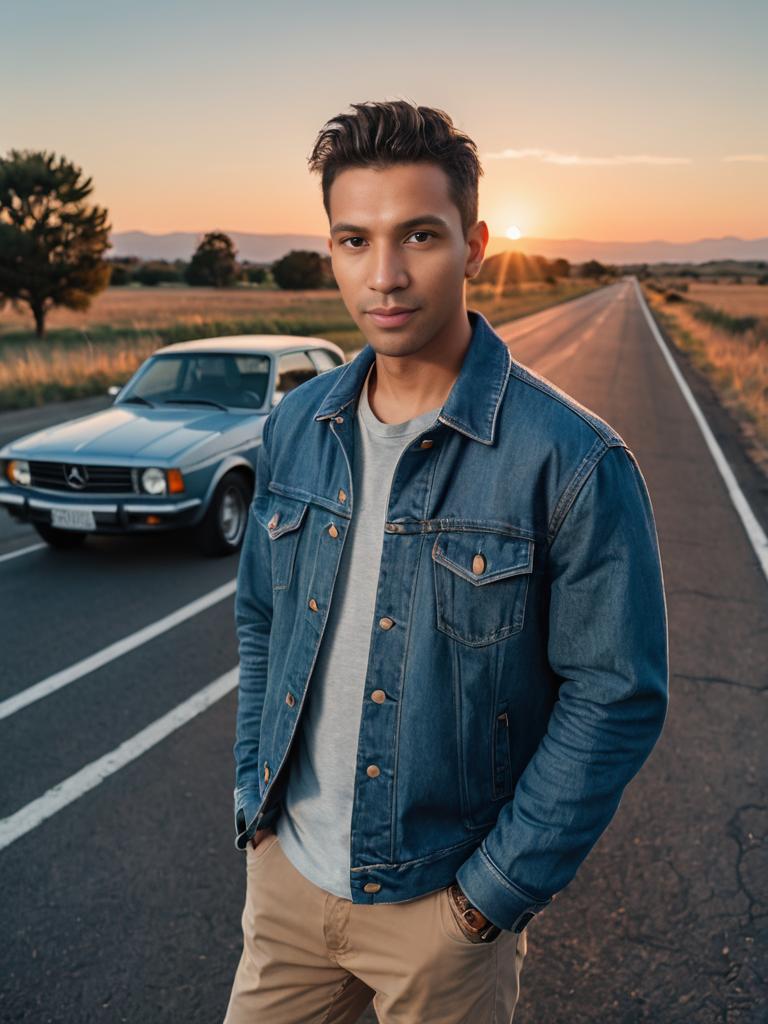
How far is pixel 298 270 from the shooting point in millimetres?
77938

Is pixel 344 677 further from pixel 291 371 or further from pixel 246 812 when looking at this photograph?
pixel 291 371

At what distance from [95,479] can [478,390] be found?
17.6ft

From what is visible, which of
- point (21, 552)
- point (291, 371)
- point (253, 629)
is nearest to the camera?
point (253, 629)

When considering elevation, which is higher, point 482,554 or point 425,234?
point 425,234

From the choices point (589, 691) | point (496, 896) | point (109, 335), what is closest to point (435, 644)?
point (589, 691)

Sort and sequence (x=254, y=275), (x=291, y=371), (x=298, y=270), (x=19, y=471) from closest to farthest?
1. (x=19, y=471)
2. (x=291, y=371)
3. (x=298, y=270)
4. (x=254, y=275)

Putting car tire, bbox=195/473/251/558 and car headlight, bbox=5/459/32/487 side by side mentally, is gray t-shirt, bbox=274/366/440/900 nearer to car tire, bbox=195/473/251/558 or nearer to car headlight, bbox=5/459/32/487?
car tire, bbox=195/473/251/558

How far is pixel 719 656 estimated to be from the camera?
16.6 feet

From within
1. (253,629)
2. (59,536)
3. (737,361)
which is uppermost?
(253,629)

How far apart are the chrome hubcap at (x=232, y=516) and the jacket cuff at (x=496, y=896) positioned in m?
5.56

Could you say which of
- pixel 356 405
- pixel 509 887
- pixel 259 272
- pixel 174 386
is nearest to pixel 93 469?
pixel 174 386

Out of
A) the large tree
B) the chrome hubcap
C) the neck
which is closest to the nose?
the neck

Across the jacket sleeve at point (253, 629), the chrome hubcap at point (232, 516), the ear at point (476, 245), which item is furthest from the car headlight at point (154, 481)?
the ear at point (476, 245)

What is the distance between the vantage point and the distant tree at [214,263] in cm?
8494
